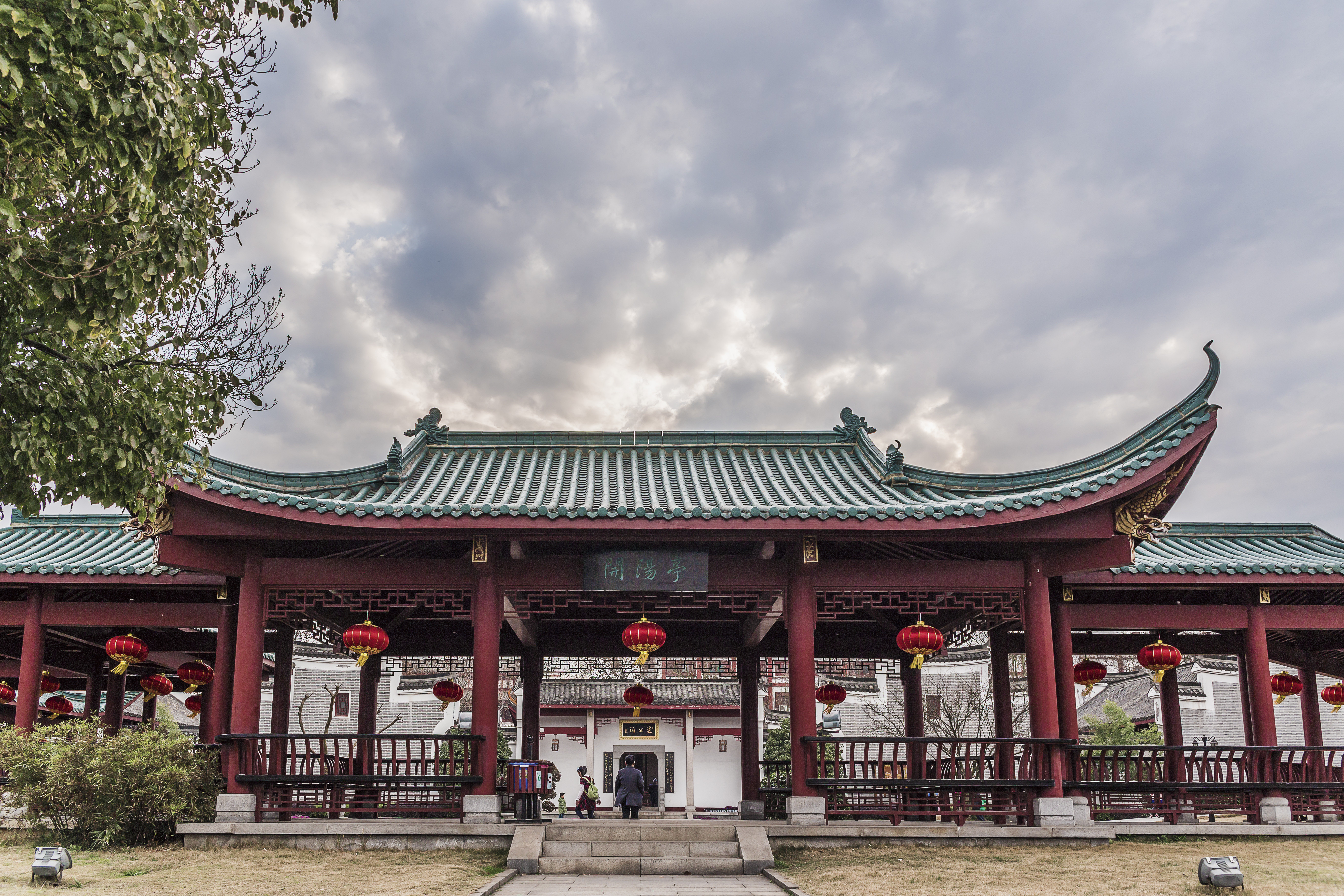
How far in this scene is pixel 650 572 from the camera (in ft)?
40.9

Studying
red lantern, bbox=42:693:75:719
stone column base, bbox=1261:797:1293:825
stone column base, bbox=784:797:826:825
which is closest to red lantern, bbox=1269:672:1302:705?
stone column base, bbox=1261:797:1293:825

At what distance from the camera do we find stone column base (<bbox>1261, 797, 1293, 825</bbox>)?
1327 cm

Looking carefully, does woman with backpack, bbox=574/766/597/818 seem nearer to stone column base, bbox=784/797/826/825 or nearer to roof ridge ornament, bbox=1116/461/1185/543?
stone column base, bbox=784/797/826/825

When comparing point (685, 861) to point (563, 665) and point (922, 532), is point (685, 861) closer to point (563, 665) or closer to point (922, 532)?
point (922, 532)

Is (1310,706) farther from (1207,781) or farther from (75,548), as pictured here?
(75,548)

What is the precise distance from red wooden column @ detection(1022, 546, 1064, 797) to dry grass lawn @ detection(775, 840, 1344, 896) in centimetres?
104

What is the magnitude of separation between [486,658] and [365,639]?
1517 mm

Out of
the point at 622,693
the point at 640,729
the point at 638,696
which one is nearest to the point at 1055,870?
the point at 638,696

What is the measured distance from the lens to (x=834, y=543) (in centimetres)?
1309

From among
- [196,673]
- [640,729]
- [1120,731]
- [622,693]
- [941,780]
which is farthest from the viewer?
[640,729]

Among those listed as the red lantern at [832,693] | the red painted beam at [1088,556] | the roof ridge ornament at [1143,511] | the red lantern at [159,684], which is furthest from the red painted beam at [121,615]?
the roof ridge ornament at [1143,511]

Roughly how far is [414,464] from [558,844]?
5.96 m

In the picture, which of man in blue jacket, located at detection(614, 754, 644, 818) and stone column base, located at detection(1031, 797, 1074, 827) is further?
man in blue jacket, located at detection(614, 754, 644, 818)

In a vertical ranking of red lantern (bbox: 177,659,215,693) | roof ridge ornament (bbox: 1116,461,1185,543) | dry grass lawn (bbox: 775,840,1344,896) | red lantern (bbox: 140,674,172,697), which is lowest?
dry grass lawn (bbox: 775,840,1344,896)
